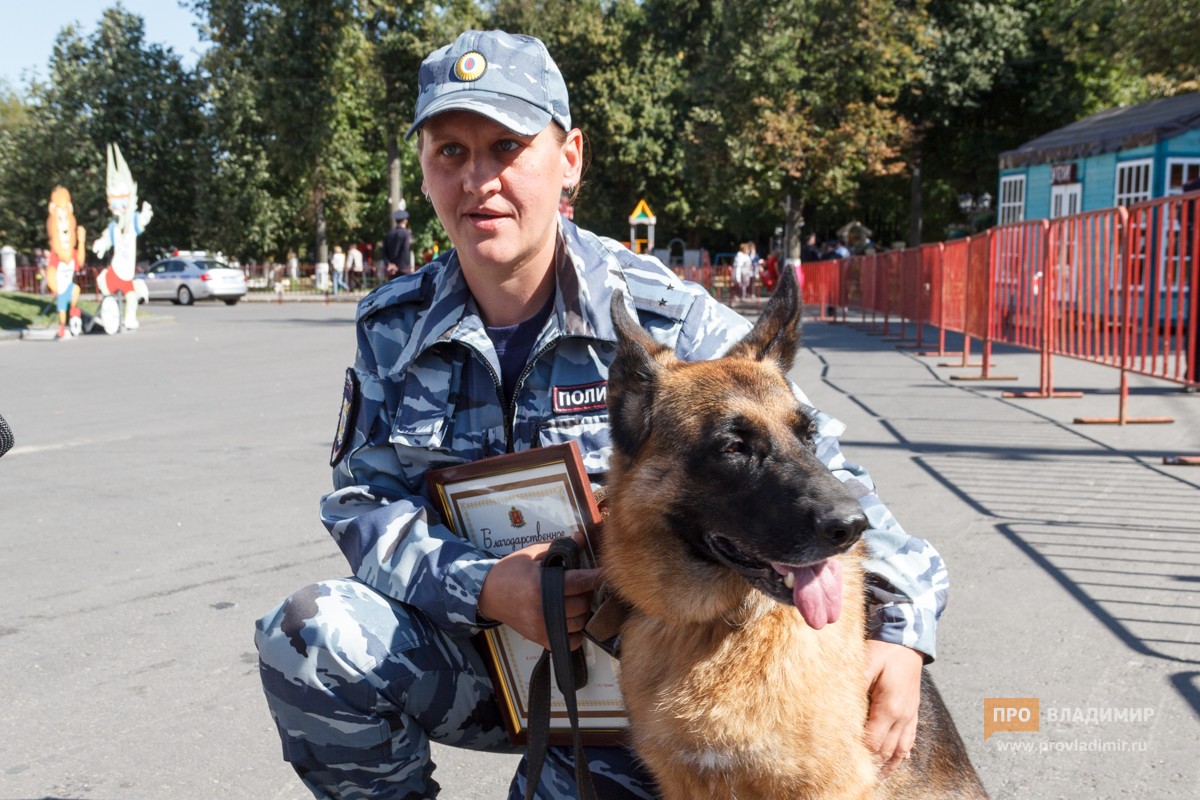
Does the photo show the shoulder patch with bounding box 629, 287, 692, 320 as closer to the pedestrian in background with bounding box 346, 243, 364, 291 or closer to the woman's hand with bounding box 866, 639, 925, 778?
the woman's hand with bounding box 866, 639, 925, 778

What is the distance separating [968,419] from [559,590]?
8.28 m

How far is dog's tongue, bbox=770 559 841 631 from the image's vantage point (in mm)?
2191

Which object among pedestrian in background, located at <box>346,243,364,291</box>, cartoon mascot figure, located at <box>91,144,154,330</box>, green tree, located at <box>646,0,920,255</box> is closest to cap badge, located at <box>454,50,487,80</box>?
cartoon mascot figure, located at <box>91,144,154,330</box>

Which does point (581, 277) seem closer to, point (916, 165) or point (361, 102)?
point (916, 165)

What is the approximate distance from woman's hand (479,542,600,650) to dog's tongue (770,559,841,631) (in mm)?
541

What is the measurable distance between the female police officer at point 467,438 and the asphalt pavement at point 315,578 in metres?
0.75

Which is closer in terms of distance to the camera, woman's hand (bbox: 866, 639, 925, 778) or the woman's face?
woman's hand (bbox: 866, 639, 925, 778)

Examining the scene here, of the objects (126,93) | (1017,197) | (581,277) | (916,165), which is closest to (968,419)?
(581,277)

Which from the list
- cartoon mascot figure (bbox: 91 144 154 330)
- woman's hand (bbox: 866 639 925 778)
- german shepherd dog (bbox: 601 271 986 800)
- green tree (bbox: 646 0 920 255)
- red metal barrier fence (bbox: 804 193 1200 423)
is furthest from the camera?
green tree (bbox: 646 0 920 255)

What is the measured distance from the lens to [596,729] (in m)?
2.86

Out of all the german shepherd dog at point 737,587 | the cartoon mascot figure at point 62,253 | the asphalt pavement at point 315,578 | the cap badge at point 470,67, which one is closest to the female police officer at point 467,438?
the cap badge at point 470,67

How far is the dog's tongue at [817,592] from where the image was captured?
7.19 feet

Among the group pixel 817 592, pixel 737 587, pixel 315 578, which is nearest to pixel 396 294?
pixel 737 587

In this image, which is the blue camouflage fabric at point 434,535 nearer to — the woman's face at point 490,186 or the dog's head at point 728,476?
the woman's face at point 490,186
